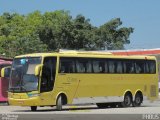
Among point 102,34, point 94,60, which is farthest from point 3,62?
point 102,34

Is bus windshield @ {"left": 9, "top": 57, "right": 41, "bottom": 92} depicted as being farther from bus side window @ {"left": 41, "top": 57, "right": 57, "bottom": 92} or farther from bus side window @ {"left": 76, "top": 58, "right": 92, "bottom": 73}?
bus side window @ {"left": 76, "top": 58, "right": 92, "bottom": 73}

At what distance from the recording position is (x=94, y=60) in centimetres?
2809

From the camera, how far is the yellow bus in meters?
25.4

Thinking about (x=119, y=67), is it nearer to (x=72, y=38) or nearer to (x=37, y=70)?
(x=37, y=70)

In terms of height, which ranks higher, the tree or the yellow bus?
the tree

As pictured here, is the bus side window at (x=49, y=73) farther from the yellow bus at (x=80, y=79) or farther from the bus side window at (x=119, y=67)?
the bus side window at (x=119, y=67)

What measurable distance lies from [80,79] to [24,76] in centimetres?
317

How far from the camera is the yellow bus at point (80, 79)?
2539 cm

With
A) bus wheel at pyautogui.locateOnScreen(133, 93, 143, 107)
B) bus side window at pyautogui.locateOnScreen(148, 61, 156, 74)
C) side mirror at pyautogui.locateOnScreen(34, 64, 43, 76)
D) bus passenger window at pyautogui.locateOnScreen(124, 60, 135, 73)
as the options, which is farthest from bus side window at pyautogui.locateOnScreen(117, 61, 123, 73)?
side mirror at pyautogui.locateOnScreen(34, 64, 43, 76)

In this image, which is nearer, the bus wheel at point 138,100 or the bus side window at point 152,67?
the bus wheel at point 138,100

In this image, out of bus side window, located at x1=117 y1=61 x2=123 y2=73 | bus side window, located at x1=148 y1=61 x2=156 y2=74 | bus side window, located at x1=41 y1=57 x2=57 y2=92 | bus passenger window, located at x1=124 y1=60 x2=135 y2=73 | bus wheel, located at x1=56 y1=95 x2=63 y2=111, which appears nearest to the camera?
bus side window, located at x1=41 y1=57 x2=57 y2=92

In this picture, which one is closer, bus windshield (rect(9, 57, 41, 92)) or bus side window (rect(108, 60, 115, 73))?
bus windshield (rect(9, 57, 41, 92))

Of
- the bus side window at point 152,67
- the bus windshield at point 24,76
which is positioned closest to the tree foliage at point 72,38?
the bus side window at point 152,67

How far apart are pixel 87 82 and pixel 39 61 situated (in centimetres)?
348
